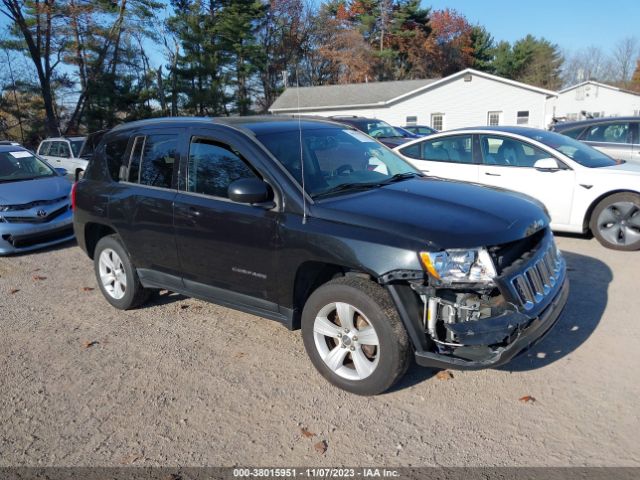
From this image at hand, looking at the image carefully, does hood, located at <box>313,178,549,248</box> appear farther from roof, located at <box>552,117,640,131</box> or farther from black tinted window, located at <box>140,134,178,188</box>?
roof, located at <box>552,117,640,131</box>

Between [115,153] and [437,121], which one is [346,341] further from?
[437,121]

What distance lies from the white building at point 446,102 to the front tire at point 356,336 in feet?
99.4

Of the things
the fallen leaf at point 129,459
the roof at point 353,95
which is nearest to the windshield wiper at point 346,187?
the fallen leaf at point 129,459

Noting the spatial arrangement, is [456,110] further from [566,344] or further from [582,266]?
[566,344]

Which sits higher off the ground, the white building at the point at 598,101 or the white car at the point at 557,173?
the white building at the point at 598,101

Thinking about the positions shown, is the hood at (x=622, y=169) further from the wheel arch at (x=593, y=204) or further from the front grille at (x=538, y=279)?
the front grille at (x=538, y=279)

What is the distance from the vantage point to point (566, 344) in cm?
411

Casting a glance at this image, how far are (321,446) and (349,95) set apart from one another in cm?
3681

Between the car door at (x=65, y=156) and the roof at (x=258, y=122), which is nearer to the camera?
the roof at (x=258, y=122)

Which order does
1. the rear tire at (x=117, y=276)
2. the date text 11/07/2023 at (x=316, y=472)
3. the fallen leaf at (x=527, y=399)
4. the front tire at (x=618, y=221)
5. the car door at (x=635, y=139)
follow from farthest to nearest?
the car door at (x=635, y=139)
the front tire at (x=618, y=221)
the rear tire at (x=117, y=276)
the fallen leaf at (x=527, y=399)
the date text 11/07/2023 at (x=316, y=472)

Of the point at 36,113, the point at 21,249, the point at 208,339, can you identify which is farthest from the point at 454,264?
the point at 36,113

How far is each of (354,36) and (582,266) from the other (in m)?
52.4

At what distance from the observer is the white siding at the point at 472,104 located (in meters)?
31.8

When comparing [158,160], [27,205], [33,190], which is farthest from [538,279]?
[33,190]
